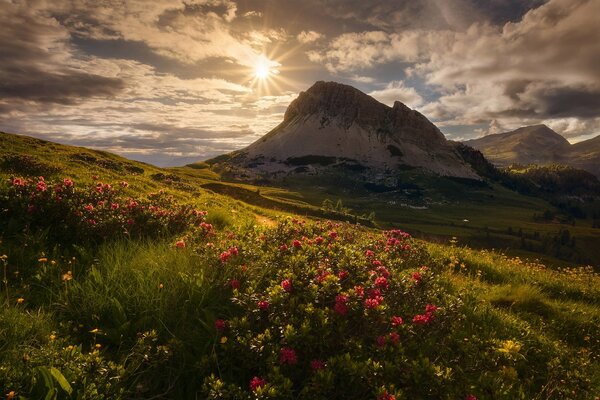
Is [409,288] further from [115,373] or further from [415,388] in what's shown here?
[115,373]

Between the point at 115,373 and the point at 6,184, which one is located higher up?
the point at 6,184

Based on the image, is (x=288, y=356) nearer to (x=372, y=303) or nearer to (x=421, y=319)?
(x=372, y=303)

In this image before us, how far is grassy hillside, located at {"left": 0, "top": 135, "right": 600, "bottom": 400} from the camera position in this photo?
4.31 meters

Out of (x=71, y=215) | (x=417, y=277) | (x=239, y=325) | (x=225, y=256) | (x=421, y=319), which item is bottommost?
(x=239, y=325)

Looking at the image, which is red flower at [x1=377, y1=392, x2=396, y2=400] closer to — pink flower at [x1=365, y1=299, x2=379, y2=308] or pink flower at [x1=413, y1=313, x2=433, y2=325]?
pink flower at [x1=365, y1=299, x2=379, y2=308]

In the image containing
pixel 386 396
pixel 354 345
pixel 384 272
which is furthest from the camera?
pixel 384 272

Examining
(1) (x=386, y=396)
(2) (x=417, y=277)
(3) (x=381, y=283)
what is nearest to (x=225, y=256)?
(3) (x=381, y=283)

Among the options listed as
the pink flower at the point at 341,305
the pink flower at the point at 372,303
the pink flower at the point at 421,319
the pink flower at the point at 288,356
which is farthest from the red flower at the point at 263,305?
the pink flower at the point at 421,319

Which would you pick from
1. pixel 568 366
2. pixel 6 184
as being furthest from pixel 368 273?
pixel 6 184

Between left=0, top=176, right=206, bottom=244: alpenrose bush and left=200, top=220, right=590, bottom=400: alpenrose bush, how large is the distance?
3352 mm

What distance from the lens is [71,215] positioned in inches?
355

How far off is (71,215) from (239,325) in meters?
6.46

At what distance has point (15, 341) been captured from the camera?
14.9 feet

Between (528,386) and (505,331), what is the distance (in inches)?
60.7
